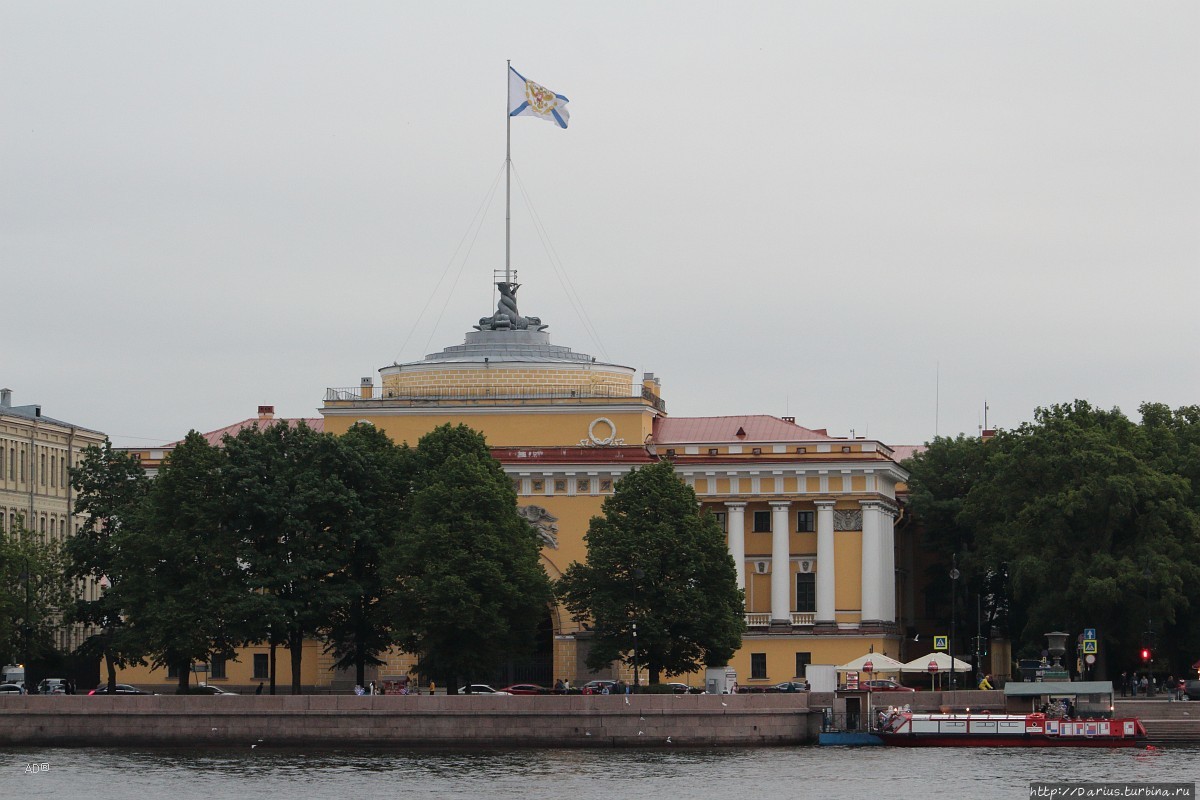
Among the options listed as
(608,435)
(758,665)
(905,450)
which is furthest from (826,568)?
(905,450)

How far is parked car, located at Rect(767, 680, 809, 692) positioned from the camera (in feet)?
306

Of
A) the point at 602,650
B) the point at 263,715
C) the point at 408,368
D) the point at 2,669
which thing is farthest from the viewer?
the point at 408,368

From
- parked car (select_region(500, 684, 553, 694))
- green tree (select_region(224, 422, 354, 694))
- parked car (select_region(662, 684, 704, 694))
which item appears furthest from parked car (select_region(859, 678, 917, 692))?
green tree (select_region(224, 422, 354, 694))

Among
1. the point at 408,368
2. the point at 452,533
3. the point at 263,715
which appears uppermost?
the point at 408,368

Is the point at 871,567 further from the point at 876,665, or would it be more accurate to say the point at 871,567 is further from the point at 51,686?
the point at 51,686

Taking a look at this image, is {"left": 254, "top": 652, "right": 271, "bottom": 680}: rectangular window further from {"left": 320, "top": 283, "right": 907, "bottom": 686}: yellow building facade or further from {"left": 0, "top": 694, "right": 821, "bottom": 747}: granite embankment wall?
{"left": 0, "top": 694, "right": 821, "bottom": 747}: granite embankment wall

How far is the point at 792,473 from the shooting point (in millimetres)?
104188

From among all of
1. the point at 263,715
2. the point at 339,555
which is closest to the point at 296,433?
the point at 339,555

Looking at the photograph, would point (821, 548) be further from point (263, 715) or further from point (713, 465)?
point (263, 715)

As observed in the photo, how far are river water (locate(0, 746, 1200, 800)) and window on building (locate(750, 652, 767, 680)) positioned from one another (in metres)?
20.4

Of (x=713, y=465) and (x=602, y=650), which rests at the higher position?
(x=713, y=465)

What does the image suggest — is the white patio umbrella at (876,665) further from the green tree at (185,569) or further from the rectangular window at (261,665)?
the rectangular window at (261,665)

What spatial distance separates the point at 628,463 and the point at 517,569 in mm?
14310

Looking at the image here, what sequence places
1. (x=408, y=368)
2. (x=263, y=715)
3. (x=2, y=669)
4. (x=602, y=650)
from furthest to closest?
1. (x=408, y=368)
2. (x=2, y=669)
3. (x=602, y=650)
4. (x=263, y=715)
